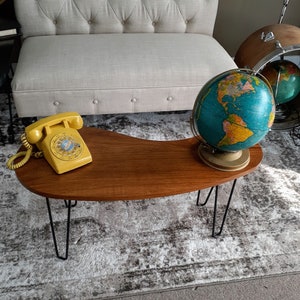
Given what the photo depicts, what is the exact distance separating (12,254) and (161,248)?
0.61m

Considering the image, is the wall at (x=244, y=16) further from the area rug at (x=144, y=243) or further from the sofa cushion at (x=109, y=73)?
the area rug at (x=144, y=243)

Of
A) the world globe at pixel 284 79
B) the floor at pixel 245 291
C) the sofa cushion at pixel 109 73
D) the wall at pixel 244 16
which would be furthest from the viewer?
the wall at pixel 244 16

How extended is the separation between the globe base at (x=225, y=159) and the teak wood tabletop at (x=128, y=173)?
2 cm

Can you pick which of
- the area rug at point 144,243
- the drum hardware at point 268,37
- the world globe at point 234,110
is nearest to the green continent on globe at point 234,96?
the world globe at point 234,110

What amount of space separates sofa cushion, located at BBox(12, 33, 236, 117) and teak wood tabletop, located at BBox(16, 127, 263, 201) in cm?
50

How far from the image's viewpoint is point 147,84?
5.83 ft

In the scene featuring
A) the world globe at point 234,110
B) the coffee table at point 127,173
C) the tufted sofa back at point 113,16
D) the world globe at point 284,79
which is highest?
the world globe at point 234,110

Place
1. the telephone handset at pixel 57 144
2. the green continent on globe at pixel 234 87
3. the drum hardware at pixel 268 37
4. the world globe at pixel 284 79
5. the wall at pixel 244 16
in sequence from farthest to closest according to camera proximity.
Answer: the wall at pixel 244 16 → the world globe at pixel 284 79 → the drum hardware at pixel 268 37 → the telephone handset at pixel 57 144 → the green continent on globe at pixel 234 87

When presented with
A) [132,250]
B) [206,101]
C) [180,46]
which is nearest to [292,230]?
[132,250]

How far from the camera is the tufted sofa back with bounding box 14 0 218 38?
1951 mm

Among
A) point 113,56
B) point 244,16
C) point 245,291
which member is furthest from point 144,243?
point 244,16

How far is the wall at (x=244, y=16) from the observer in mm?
2436

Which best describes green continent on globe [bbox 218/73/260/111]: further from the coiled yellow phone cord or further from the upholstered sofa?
the upholstered sofa

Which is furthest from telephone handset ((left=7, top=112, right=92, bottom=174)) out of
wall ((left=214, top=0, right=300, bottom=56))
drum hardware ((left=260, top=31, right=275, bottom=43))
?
wall ((left=214, top=0, right=300, bottom=56))
